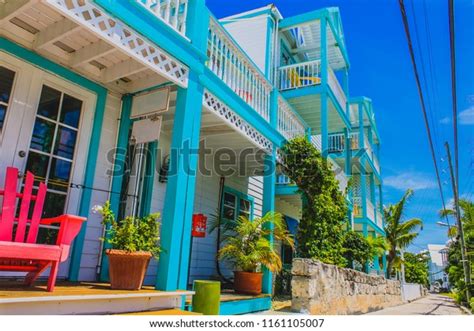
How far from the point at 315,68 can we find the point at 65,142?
264 inches

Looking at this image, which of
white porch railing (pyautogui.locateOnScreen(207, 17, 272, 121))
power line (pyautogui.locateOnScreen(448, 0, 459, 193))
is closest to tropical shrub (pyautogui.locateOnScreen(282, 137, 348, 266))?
white porch railing (pyautogui.locateOnScreen(207, 17, 272, 121))

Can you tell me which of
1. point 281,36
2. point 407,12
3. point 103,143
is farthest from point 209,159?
point 281,36

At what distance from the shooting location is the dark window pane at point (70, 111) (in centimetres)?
396

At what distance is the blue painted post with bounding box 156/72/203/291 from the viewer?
3396 mm

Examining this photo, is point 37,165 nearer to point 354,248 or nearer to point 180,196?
point 180,196

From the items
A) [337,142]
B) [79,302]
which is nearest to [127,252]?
[79,302]

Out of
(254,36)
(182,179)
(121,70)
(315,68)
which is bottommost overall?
(182,179)

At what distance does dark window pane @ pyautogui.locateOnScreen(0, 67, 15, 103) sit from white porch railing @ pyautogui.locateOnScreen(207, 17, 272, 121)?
2213 millimetres

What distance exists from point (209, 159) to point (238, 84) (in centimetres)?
192

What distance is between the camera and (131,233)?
321 centimetres

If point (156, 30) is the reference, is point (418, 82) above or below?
above

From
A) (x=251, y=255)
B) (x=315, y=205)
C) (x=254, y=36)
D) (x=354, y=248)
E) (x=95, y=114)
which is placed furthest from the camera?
(x=254, y=36)

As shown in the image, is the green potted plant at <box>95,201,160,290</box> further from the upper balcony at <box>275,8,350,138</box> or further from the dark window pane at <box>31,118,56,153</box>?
the upper balcony at <box>275,8,350,138</box>

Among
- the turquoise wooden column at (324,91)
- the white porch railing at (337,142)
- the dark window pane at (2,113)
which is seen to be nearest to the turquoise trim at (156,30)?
the dark window pane at (2,113)
